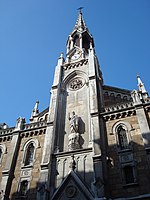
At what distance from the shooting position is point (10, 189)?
1798cm

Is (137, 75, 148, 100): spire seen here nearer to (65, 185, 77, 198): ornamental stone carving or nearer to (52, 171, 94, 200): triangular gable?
(52, 171, 94, 200): triangular gable

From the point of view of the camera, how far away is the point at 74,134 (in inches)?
778

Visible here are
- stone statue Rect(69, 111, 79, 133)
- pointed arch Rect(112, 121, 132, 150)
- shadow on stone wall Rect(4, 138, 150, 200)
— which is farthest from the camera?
stone statue Rect(69, 111, 79, 133)

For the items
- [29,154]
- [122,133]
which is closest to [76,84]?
[122,133]

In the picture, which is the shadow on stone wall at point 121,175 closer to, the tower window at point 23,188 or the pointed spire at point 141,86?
the tower window at point 23,188

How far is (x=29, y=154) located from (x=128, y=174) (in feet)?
30.5

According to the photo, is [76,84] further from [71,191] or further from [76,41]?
[76,41]

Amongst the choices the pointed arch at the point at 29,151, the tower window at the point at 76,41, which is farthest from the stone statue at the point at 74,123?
the tower window at the point at 76,41

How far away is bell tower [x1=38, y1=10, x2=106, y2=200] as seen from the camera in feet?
52.8

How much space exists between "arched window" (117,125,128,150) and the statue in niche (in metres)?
3.59

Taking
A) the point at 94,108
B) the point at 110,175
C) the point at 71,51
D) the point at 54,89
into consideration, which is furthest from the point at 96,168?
the point at 71,51

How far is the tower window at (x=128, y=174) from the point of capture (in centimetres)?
1579

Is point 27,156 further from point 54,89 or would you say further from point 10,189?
point 54,89

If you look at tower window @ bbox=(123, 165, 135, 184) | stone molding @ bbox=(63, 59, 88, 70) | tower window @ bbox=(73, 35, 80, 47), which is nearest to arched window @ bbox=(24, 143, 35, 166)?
tower window @ bbox=(123, 165, 135, 184)
